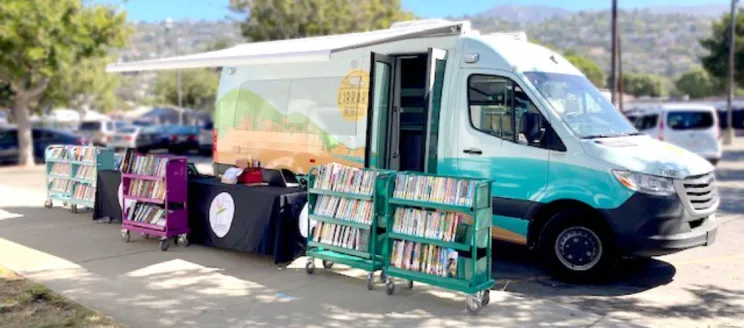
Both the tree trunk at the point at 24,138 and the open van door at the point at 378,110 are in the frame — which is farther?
the tree trunk at the point at 24,138

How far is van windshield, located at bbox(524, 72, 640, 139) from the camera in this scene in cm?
706

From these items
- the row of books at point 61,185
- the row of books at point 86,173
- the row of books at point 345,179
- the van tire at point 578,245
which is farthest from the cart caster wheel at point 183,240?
the van tire at point 578,245

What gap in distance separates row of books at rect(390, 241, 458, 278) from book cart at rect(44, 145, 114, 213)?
Answer: 5959mm

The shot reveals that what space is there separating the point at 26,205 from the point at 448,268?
916cm

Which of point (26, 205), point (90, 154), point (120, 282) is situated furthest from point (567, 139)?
point (26, 205)

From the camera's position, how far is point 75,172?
35.7 feet

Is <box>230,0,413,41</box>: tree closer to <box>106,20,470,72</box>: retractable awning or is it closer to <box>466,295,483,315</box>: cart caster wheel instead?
<box>106,20,470,72</box>: retractable awning

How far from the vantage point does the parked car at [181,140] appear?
29.2m

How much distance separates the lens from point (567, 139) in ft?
22.3

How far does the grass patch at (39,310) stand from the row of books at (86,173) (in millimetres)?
4153

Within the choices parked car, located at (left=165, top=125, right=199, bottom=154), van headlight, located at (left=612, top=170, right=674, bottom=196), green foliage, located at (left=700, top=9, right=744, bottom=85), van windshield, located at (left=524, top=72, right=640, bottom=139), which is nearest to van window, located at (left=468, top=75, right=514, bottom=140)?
van windshield, located at (left=524, top=72, right=640, bottom=139)

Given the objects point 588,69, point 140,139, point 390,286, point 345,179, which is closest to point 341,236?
point 345,179

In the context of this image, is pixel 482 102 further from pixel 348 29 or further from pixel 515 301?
pixel 348 29

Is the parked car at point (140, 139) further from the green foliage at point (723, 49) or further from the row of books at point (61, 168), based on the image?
the green foliage at point (723, 49)
